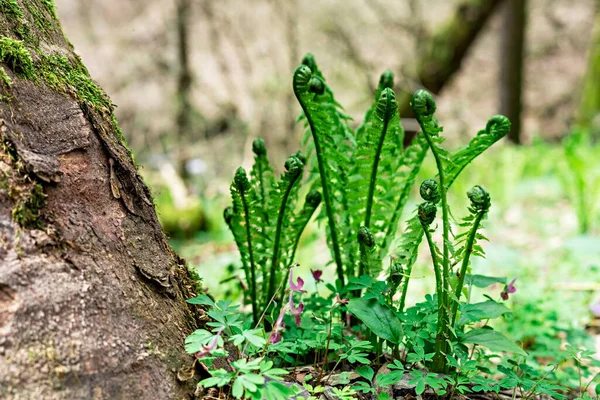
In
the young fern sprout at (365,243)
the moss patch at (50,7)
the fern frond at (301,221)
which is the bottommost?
the young fern sprout at (365,243)

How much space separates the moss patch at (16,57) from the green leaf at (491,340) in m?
1.24

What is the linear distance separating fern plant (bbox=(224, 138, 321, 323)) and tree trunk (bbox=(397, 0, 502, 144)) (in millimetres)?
6127

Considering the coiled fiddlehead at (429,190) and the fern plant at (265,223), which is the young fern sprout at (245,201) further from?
the coiled fiddlehead at (429,190)

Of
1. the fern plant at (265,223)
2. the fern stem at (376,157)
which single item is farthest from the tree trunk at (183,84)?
the fern stem at (376,157)

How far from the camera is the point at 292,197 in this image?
1.59m

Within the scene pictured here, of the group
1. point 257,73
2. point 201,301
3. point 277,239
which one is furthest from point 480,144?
point 257,73

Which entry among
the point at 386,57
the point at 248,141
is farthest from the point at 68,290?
the point at 386,57

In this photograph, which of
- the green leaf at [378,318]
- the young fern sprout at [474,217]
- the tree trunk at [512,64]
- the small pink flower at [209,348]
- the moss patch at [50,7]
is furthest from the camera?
the tree trunk at [512,64]

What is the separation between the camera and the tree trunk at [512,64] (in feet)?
24.7

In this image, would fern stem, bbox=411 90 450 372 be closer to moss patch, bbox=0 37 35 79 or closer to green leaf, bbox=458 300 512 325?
green leaf, bbox=458 300 512 325

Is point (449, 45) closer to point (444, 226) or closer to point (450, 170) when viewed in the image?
point (450, 170)

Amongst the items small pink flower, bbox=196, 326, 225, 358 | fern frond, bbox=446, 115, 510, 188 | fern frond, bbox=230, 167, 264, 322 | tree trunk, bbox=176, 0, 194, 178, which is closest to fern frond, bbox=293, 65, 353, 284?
fern frond, bbox=230, 167, 264, 322

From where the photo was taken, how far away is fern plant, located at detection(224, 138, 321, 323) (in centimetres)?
148

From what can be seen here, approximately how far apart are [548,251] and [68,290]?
3697mm
